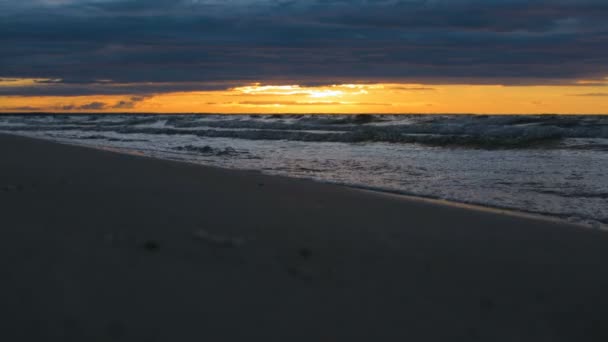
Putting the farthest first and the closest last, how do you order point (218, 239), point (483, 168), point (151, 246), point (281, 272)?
point (483, 168), point (218, 239), point (151, 246), point (281, 272)

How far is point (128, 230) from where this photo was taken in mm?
4102

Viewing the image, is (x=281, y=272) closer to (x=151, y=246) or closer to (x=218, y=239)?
(x=218, y=239)

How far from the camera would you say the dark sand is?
271 centimetres

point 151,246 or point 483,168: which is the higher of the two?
point 151,246

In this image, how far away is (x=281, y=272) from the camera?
11.1 feet

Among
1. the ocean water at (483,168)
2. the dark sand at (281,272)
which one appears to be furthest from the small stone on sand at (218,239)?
the ocean water at (483,168)

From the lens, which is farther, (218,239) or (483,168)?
(483,168)

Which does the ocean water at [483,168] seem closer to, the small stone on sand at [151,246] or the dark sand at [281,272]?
the dark sand at [281,272]

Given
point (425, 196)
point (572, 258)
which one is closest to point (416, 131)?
point (425, 196)

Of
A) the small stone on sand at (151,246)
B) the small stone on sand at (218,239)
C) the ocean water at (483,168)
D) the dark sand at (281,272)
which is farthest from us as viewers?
the ocean water at (483,168)

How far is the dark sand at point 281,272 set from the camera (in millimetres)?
2705

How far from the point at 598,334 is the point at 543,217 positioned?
3.18 meters

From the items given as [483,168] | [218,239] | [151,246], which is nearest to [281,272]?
[218,239]

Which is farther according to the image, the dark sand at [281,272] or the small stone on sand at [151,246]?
the small stone on sand at [151,246]
